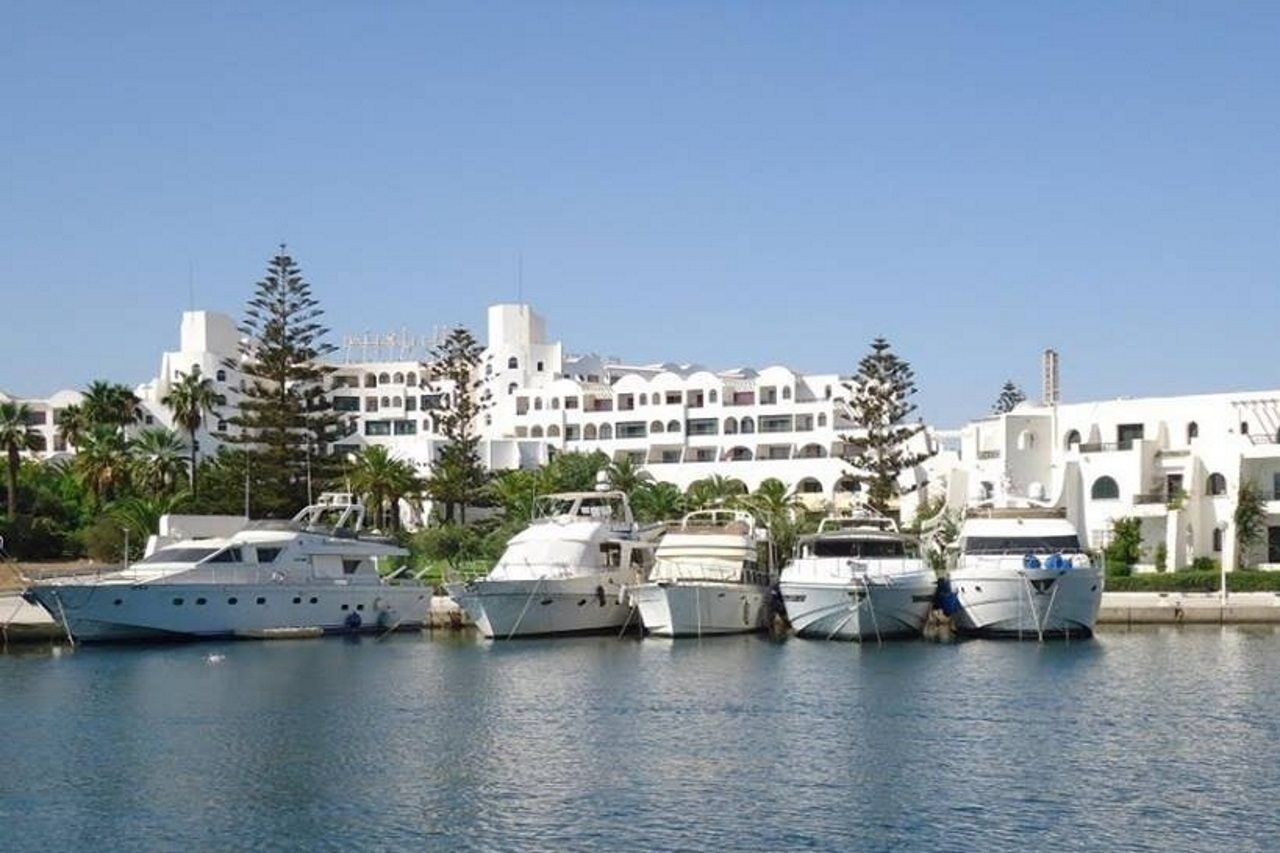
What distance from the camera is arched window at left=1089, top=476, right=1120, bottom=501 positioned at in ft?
212

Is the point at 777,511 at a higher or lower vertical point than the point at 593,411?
lower

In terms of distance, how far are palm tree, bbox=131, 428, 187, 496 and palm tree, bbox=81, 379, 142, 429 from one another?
→ 197 centimetres

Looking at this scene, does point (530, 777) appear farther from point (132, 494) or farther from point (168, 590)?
point (132, 494)

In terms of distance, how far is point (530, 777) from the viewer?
26.9 m

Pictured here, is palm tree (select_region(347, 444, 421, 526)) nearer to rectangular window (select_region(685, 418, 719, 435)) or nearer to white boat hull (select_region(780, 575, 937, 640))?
rectangular window (select_region(685, 418, 719, 435))

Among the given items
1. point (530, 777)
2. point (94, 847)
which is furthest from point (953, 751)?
point (94, 847)

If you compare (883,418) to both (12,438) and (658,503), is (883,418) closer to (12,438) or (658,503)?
(658,503)

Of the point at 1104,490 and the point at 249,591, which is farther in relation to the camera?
the point at 1104,490

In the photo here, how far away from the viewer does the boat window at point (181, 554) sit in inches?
1982

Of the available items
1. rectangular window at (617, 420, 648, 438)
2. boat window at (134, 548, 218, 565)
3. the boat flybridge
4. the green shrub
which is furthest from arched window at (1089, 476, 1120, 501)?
rectangular window at (617, 420, 648, 438)

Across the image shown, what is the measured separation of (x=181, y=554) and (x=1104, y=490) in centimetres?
3524

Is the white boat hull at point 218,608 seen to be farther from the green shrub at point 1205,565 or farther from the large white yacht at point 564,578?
the green shrub at point 1205,565

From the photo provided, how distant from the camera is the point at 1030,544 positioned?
4809cm

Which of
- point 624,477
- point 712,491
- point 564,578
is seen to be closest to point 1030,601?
point 564,578
